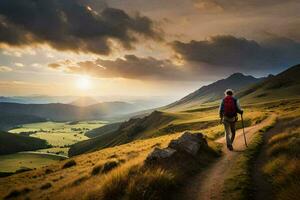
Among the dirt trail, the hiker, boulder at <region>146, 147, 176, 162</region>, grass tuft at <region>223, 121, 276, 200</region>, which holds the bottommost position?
the dirt trail

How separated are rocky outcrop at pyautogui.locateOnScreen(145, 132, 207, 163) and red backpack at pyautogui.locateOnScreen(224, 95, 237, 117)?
114 inches

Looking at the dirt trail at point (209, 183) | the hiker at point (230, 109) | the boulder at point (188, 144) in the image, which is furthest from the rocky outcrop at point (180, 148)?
the hiker at point (230, 109)

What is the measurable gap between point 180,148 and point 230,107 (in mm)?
5648

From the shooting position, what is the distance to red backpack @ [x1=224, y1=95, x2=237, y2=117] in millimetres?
21312

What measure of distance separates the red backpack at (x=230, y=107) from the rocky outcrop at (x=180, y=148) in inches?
114

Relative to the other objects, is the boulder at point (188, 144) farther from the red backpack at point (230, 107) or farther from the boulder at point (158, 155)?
the red backpack at point (230, 107)

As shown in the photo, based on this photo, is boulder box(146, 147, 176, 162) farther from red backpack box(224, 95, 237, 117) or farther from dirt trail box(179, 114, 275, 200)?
red backpack box(224, 95, 237, 117)

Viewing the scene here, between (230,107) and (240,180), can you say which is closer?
(240,180)

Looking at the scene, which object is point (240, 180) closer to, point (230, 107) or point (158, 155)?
point (158, 155)

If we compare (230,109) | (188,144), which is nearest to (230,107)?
(230,109)

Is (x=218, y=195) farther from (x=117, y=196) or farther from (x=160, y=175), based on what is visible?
(x=117, y=196)

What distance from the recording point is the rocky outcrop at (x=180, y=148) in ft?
54.2

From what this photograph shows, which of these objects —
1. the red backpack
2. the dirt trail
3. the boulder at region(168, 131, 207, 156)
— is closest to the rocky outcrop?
the boulder at region(168, 131, 207, 156)

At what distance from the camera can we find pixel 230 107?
21.3 meters
